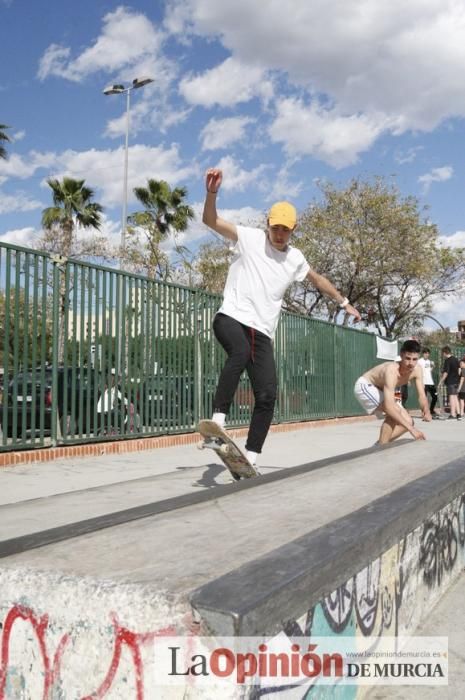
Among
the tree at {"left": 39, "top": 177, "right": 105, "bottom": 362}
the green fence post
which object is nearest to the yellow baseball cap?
the green fence post

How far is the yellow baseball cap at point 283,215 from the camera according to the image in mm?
4375

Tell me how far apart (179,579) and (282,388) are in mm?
11745

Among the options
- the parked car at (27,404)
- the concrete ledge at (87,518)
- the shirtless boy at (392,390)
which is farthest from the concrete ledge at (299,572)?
the parked car at (27,404)

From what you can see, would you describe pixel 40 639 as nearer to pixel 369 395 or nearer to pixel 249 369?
pixel 249 369

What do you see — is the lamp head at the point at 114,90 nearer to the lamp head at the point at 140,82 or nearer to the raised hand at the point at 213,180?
the lamp head at the point at 140,82

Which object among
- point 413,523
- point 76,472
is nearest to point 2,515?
point 413,523

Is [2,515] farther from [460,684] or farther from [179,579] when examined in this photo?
[460,684]

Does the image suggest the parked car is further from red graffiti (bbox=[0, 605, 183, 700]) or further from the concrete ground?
A: red graffiti (bbox=[0, 605, 183, 700])

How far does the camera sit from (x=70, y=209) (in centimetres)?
3047

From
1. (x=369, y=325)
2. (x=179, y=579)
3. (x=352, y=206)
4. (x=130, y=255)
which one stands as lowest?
(x=179, y=579)

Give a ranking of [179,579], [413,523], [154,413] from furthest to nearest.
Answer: [154,413] < [413,523] < [179,579]

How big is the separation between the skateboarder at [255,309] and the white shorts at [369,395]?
2376 mm

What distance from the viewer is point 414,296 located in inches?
1394

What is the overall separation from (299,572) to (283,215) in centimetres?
330
